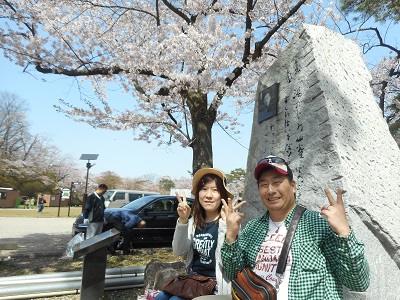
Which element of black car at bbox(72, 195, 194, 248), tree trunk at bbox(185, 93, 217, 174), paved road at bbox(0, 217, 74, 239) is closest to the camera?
tree trunk at bbox(185, 93, 217, 174)

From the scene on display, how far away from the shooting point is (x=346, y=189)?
7.16 feet

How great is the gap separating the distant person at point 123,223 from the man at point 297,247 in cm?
636

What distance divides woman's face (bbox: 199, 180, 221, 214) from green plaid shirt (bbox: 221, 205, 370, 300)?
2.52ft

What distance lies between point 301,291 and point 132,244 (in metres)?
6.98

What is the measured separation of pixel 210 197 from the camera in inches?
94.6

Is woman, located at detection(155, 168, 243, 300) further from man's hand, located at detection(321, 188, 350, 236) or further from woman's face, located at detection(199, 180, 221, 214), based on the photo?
man's hand, located at detection(321, 188, 350, 236)

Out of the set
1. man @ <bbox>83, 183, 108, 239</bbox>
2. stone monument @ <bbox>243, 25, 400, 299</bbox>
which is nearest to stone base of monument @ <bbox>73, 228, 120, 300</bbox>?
stone monument @ <bbox>243, 25, 400, 299</bbox>

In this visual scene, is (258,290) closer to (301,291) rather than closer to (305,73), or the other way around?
(301,291)

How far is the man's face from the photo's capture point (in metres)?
1.73

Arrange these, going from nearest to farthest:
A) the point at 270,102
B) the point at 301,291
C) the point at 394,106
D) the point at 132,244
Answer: the point at 301,291 < the point at 270,102 < the point at 132,244 < the point at 394,106

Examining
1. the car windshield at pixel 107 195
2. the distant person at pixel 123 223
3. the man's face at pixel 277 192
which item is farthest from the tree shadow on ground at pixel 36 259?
the man's face at pixel 277 192

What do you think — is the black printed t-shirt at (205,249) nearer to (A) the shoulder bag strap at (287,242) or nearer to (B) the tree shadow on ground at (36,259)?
(A) the shoulder bag strap at (287,242)

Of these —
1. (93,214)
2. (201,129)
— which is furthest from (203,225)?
(201,129)

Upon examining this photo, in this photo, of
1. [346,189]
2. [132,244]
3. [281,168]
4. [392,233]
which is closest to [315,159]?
[346,189]
